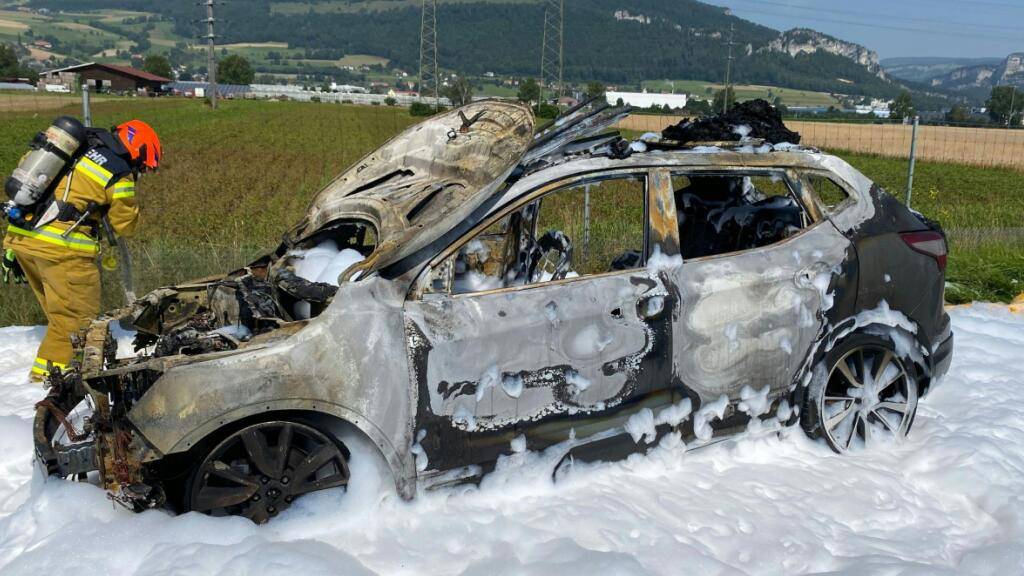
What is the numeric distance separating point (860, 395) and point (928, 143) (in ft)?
115

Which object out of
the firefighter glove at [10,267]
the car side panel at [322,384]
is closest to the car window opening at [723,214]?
the car side panel at [322,384]

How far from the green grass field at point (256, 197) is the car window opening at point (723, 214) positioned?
9.18 ft

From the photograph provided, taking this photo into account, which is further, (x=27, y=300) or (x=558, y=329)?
(x=27, y=300)

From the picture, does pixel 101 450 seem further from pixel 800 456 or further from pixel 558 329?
pixel 800 456

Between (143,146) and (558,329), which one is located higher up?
(143,146)

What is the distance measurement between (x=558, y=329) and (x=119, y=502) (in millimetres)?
1947

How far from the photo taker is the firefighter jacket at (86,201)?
5.46 m

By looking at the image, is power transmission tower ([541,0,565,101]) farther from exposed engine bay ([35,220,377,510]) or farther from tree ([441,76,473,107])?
exposed engine bay ([35,220,377,510])

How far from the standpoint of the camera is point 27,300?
286 inches

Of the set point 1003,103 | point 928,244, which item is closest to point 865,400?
point 928,244

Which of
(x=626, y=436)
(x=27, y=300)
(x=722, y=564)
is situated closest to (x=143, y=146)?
(x=27, y=300)

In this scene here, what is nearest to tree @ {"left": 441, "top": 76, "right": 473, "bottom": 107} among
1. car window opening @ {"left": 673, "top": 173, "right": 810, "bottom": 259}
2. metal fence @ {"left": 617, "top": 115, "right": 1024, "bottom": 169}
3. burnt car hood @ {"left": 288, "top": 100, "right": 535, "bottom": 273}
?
burnt car hood @ {"left": 288, "top": 100, "right": 535, "bottom": 273}

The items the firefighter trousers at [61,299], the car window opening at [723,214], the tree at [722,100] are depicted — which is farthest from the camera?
the tree at [722,100]

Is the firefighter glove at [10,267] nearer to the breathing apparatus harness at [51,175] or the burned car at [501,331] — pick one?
the breathing apparatus harness at [51,175]
